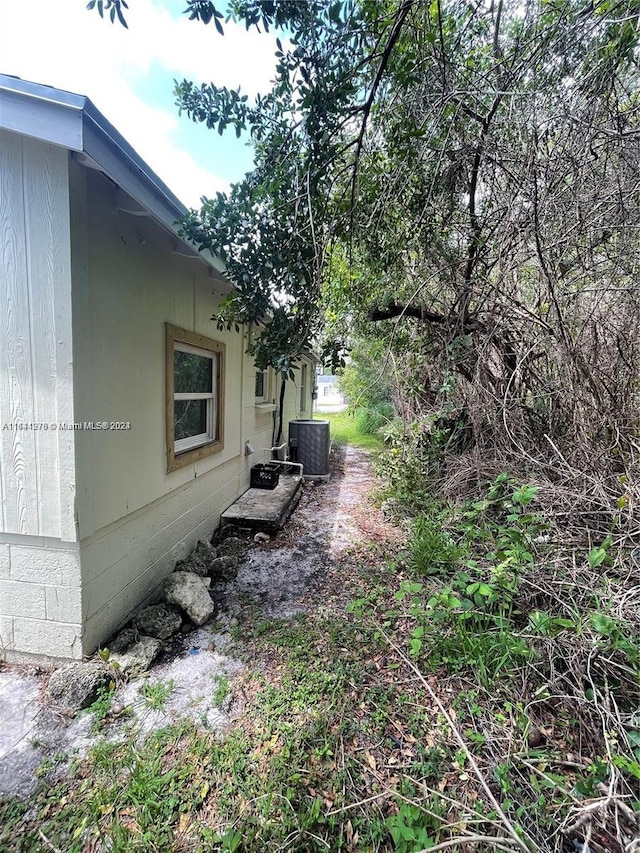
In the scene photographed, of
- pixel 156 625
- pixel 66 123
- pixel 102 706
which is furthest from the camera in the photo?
pixel 156 625

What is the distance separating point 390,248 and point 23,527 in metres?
3.75

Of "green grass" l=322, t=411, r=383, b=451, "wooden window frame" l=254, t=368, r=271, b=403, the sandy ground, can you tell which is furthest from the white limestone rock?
"green grass" l=322, t=411, r=383, b=451

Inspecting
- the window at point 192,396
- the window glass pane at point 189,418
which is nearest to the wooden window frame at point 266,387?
the window at point 192,396

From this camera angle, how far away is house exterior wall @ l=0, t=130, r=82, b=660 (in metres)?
1.94

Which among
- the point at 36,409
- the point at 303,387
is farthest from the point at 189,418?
the point at 303,387

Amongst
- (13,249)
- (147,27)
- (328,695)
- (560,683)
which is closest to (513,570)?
(560,683)

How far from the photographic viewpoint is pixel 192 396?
12.1 ft

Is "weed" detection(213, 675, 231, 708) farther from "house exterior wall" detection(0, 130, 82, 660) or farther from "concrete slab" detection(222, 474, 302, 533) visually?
"concrete slab" detection(222, 474, 302, 533)

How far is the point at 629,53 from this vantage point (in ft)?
8.59

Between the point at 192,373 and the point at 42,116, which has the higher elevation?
the point at 42,116

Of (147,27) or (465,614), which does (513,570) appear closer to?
(465,614)

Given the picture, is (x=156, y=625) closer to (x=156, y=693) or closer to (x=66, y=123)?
(x=156, y=693)

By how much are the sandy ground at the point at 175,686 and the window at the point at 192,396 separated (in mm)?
1354

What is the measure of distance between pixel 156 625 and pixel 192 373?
2.37 m
